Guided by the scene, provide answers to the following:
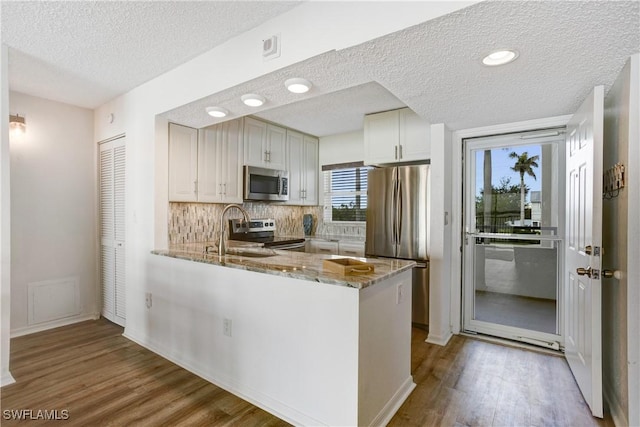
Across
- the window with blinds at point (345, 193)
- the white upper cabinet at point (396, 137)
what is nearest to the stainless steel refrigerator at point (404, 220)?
the white upper cabinet at point (396, 137)

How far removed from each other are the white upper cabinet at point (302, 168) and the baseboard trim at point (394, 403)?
3.08 meters

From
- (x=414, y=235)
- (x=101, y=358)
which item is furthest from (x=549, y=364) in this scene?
(x=101, y=358)

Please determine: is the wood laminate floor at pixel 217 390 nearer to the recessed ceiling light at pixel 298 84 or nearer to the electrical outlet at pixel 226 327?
the electrical outlet at pixel 226 327

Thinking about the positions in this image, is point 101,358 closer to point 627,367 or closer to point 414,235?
point 414,235

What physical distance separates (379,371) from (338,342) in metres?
0.37

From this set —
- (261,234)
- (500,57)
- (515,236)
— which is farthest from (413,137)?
(261,234)

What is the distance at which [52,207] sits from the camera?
358cm

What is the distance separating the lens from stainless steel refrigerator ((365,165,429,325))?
3.42 meters

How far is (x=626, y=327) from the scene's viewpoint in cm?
180

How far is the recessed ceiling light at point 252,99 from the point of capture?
7.94 ft

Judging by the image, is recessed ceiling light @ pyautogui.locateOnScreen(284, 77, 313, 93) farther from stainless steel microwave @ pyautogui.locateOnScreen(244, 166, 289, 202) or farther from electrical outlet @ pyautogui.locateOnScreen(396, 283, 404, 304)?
stainless steel microwave @ pyautogui.locateOnScreen(244, 166, 289, 202)

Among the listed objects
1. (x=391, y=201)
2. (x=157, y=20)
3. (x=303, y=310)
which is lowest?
(x=303, y=310)

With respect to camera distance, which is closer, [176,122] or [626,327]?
[626,327]

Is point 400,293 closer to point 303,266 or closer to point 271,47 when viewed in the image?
point 303,266
